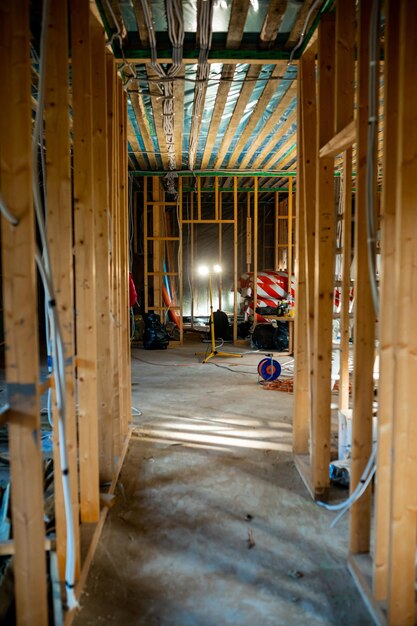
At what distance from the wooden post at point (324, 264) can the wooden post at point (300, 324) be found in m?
0.39

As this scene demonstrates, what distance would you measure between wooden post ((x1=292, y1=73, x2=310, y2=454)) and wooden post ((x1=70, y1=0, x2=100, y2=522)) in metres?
1.60

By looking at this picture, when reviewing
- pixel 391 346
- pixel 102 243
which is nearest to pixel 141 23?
→ pixel 102 243

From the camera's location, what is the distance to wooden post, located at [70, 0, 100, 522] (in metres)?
2.26

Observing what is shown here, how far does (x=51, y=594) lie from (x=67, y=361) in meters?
0.95

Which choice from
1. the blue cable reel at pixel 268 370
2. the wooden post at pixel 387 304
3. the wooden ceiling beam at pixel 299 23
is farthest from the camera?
the blue cable reel at pixel 268 370

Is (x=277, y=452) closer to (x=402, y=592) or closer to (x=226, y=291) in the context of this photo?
(x=402, y=592)

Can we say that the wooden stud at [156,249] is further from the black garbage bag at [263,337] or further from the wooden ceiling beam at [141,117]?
the black garbage bag at [263,337]

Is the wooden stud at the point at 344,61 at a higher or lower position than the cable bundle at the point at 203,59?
lower

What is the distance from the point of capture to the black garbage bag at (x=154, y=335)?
8547mm

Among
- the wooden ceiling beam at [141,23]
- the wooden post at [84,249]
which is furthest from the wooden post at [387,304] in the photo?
the wooden ceiling beam at [141,23]

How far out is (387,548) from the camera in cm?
189

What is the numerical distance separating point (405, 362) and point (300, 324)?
164cm

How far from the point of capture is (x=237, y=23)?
127 inches

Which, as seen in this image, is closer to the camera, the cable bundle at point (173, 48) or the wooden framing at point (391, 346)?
the wooden framing at point (391, 346)
